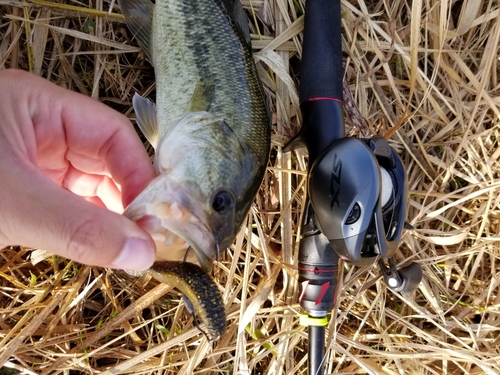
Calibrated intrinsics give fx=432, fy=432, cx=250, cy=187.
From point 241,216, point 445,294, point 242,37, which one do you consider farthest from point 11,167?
point 445,294

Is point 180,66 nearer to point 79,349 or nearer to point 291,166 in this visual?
point 291,166

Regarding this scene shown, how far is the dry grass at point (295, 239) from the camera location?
2.66m

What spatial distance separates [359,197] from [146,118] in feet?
3.89

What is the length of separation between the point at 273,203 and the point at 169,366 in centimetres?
121

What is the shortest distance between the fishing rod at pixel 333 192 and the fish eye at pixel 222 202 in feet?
1.43

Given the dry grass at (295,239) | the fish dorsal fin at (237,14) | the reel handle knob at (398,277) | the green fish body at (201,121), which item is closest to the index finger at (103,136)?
the green fish body at (201,121)

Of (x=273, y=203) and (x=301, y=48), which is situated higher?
(x=301, y=48)

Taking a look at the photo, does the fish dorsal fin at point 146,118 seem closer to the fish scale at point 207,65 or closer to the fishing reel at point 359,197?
the fish scale at point 207,65

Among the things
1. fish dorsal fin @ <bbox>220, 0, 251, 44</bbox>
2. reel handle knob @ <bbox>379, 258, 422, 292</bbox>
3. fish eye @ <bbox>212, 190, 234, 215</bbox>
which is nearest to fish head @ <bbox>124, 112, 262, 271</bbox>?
fish eye @ <bbox>212, 190, 234, 215</bbox>

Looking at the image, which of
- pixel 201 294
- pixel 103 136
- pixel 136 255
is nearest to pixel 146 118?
pixel 103 136

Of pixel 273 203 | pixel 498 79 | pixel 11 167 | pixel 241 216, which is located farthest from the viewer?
pixel 498 79

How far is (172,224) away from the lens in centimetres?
160

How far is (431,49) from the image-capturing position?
2.92 meters

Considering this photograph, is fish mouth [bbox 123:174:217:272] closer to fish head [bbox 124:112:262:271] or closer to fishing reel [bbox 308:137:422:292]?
fish head [bbox 124:112:262:271]
